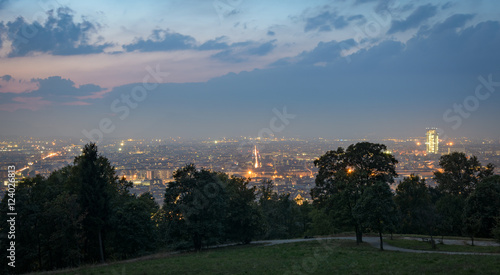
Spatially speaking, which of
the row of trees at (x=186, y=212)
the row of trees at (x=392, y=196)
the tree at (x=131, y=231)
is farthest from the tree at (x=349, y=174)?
the tree at (x=131, y=231)

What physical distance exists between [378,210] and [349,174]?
10264 millimetres

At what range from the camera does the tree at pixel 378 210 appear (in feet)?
85.3

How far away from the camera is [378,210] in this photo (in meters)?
25.8

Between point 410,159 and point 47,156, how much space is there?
10586 centimetres

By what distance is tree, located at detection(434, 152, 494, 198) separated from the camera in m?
49.1

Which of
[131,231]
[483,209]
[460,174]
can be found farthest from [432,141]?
[131,231]

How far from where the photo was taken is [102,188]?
31.9 metres

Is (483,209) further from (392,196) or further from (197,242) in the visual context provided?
(197,242)

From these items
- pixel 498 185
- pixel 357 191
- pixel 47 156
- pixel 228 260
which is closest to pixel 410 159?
pixel 498 185

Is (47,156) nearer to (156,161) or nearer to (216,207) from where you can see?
(156,161)

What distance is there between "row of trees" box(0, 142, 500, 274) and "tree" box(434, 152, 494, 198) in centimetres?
773

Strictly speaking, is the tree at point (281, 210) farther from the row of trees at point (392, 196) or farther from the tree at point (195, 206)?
the tree at point (195, 206)

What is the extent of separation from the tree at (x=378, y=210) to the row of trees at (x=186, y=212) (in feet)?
0.26

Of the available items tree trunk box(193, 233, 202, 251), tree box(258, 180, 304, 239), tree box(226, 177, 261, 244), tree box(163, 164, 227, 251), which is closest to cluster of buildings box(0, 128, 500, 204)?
tree box(258, 180, 304, 239)
